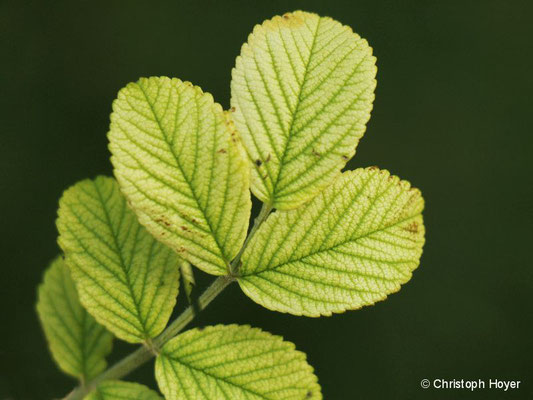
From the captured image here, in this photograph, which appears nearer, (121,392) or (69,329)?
(121,392)

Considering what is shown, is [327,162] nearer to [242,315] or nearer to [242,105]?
[242,105]

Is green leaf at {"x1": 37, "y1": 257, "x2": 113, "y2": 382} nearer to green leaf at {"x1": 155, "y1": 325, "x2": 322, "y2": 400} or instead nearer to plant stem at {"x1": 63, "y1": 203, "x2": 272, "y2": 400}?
plant stem at {"x1": 63, "y1": 203, "x2": 272, "y2": 400}

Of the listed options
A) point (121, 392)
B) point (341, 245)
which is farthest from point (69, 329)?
point (341, 245)

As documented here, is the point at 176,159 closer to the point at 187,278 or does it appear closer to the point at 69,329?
the point at 187,278

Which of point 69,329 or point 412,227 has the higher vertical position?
point 412,227

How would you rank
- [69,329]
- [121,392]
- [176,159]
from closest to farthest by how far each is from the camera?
[176,159] < [121,392] < [69,329]

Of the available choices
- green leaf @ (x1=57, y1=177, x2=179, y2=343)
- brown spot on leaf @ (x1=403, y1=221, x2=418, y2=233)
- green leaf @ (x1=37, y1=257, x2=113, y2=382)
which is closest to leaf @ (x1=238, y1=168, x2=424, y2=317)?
brown spot on leaf @ (x1=403, y1=221, x2=418, y2=233)

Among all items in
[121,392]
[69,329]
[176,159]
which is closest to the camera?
[176,159]
